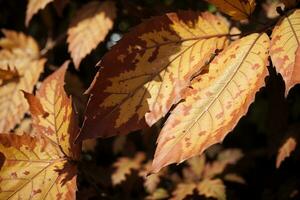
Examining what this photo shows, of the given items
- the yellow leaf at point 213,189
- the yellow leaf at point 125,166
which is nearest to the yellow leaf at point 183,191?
the yellow leaf at point 213,189

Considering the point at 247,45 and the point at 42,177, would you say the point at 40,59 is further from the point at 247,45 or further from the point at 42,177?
the point at 247,45

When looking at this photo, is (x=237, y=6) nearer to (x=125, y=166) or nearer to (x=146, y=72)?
(x=146, y=72)

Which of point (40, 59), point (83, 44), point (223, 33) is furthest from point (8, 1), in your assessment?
point (223, 33)

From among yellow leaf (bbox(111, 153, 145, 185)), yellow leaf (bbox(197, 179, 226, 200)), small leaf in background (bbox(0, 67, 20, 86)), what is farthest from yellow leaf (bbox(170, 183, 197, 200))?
small leaf in background (bbox(0, 67, 20, 86))

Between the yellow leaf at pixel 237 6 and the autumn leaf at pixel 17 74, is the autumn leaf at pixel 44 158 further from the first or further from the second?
the yellow leaf at pixel 237 6

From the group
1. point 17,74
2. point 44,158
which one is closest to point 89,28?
point 17,74
